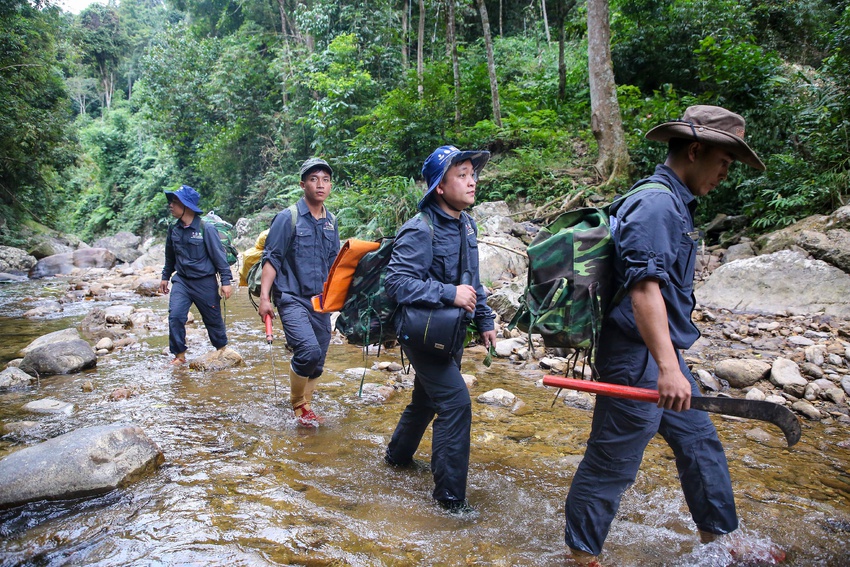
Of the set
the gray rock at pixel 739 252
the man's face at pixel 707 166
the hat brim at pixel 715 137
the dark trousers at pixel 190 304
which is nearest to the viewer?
the hat brim at pixel 715 137

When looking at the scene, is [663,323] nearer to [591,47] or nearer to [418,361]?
[418,361]

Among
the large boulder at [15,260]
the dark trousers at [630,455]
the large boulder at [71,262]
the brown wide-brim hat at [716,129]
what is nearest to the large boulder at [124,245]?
the large boulder at [71,262]

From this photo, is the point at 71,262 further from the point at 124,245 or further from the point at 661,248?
the point at 661,248

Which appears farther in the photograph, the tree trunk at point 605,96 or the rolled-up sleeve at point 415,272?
the tree trunk at point 605,96

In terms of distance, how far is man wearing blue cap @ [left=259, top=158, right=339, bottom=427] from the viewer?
4.52 metres

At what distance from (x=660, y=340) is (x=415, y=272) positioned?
1.30 meters

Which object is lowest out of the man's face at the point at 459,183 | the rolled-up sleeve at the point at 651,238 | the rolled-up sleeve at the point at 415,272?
the rolled-up sleeve at the point at 415,272

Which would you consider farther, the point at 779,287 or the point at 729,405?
the point at 779,287

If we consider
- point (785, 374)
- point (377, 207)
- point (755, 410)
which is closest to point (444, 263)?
point (755, 410)

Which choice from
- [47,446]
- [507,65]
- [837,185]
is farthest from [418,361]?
[507,65]

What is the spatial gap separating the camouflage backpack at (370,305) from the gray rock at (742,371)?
368cm

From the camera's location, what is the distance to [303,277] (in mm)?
4703

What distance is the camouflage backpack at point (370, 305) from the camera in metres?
3.38

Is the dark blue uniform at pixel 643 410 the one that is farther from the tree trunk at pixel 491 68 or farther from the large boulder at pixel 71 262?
the large boulder at pixel 71 262
